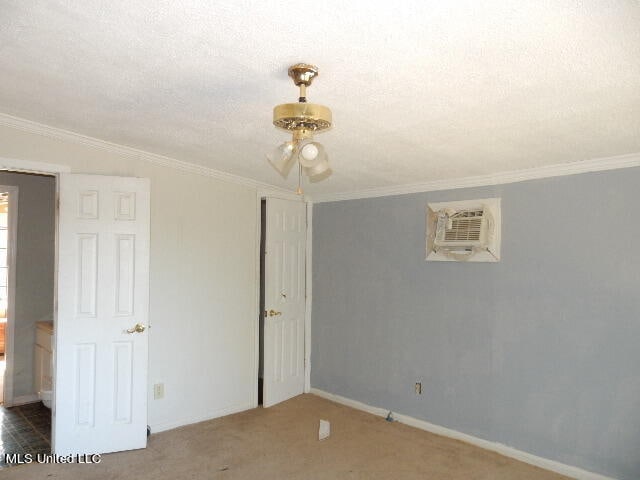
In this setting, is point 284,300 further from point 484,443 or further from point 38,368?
point 38,368

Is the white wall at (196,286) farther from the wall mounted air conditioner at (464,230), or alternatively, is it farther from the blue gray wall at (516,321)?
the wall mounted air conditioner at (464,230)

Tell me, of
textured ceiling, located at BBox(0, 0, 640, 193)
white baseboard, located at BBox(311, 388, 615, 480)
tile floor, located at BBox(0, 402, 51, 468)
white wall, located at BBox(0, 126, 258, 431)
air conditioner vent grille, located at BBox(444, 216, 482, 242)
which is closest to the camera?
textured ceiling, located at BBox(0, 0, 640, 193)

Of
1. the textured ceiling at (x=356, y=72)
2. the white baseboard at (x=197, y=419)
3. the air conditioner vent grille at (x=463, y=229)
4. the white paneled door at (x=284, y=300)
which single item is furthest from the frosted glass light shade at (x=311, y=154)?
the white baseboard at (x=197, y=419)

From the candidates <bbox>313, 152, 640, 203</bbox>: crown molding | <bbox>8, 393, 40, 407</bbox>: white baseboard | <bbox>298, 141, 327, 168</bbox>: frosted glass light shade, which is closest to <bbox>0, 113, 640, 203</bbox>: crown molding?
<bbox>313, 152, 640, 203</bbox>: crown molding

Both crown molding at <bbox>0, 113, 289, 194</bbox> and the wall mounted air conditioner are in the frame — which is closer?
crown molding at <bbox>0, 113, 289, 194</bbox>

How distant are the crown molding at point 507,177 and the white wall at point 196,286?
1.19 metres

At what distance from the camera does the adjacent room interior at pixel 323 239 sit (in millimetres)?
1867

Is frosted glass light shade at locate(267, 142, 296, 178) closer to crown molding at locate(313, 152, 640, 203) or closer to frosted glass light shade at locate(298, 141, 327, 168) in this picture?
frosted glass light shade at locate(298, 141, 327, 168)

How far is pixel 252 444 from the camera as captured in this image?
373 cm

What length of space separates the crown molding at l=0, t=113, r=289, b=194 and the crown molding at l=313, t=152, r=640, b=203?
3.02 feet

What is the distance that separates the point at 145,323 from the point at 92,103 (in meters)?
1.66

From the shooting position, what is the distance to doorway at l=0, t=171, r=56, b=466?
4527 mm

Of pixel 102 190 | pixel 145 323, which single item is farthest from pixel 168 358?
pixel 102 190

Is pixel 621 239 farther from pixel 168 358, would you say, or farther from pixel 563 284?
pixel 168 358
